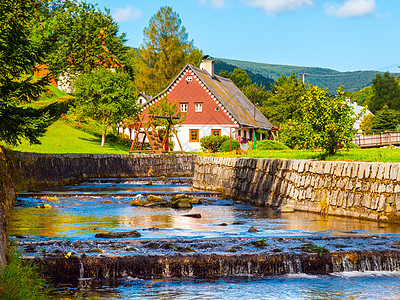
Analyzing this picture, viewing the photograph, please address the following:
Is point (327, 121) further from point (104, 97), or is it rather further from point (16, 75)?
point (104, 97)

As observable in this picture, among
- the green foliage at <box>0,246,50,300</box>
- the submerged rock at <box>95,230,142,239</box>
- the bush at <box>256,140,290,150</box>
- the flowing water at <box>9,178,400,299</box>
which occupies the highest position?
the bush at <box>256,140,290,150</box>

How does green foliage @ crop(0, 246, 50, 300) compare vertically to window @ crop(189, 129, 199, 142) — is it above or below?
below

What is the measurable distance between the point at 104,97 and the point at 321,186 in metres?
38.2

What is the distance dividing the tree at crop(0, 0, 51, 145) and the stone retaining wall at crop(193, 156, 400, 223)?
7943mm

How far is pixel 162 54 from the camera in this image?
265ft

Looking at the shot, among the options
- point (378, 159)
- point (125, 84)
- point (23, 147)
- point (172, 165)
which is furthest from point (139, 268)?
point (125, 84)

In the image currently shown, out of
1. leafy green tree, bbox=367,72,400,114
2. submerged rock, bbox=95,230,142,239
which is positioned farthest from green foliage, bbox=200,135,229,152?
leafy green tree, bbox=367,72,400,114

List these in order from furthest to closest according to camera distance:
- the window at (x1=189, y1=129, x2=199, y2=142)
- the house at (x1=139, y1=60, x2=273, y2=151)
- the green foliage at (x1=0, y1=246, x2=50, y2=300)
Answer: the window at (x1=189, y1=129, x2=199, y2=142) → the house at (x1=139, y1=60, x2=273, y2=151) → the green foliage at (x1=0, y1=246, x2=50, y2=300)

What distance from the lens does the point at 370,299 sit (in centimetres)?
852

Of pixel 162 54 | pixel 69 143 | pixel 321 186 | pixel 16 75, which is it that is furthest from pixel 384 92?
pixel 16 75

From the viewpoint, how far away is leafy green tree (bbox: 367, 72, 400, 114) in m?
148

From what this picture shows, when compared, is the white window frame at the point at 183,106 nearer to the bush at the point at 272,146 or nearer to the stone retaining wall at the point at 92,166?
the stone retaining wall at the point at 92,166

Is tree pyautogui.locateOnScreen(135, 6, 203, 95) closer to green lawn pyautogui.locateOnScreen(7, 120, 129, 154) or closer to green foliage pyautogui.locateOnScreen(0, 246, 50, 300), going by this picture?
green lawn pyautogui.locateOnScreen(7, 120, 129, 154)

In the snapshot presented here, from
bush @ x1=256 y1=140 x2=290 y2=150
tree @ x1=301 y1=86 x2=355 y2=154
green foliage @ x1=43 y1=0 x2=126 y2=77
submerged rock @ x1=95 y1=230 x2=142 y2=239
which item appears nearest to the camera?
submerged rock @ x1=95 y1=230 x2=142 y2=239
